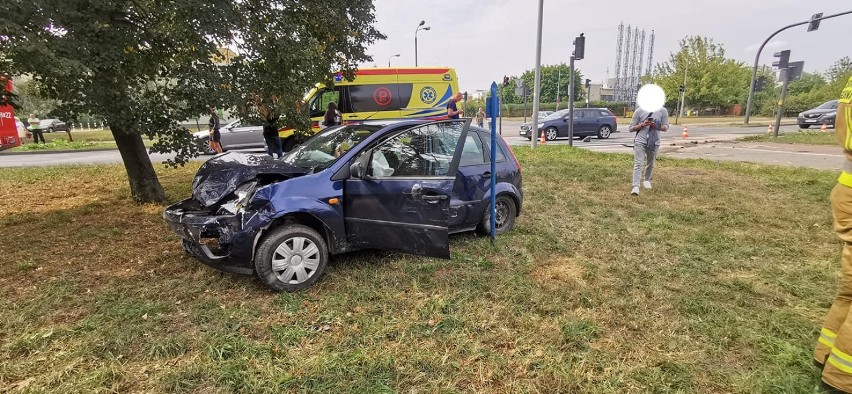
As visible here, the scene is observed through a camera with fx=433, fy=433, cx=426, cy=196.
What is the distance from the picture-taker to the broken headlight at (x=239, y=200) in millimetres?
3416

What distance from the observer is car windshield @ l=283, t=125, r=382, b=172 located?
4001 millimetres

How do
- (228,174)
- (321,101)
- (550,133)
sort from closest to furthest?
(228,174) < (321,101) < (550,133)

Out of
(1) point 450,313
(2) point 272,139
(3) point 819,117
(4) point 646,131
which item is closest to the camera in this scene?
(1) point 450,313

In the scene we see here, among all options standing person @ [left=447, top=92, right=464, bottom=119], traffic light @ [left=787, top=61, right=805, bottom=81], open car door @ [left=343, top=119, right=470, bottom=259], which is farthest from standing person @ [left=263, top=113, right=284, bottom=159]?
traffic light @ [left=787, top=61, right=805, bottom=81]

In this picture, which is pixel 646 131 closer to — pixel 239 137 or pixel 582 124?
pixel 239 137

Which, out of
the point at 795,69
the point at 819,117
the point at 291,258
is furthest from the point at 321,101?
the point at 819,117

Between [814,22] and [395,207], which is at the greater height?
[814,22]

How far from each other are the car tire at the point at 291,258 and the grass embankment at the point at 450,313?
140mm

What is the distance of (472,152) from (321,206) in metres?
1.87

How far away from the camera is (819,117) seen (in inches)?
889

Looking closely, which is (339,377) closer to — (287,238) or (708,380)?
(287,238)

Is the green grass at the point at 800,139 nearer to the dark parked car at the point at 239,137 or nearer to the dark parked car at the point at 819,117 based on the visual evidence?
the dark parked car at the point at 819,117

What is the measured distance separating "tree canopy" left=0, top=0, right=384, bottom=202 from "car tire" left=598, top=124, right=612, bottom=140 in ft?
52.5

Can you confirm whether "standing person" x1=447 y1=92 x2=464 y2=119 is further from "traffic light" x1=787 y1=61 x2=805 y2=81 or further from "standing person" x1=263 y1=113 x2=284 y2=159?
"traffic light" x1=787 y1=61 x2=805 y2=81
